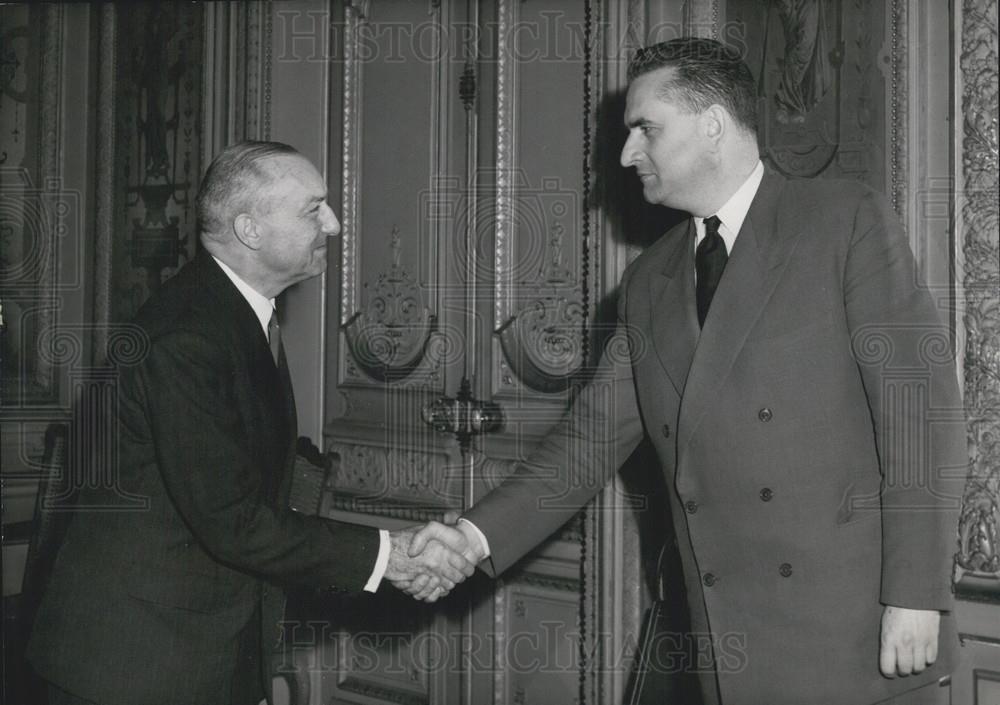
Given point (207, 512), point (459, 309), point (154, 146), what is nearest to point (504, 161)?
point (459, 309)

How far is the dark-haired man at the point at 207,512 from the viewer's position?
198cm

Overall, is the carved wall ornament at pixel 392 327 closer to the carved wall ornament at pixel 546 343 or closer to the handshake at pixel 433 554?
the carved wall ornament at pixel 546 343

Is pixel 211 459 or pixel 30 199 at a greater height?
pixel 30 199

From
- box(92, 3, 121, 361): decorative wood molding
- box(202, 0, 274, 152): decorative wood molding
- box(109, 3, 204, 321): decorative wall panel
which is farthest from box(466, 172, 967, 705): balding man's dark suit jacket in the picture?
box(92, 3, 121, 361): decorative wood molding

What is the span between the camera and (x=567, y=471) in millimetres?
2514

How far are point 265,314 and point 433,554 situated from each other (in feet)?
2.54

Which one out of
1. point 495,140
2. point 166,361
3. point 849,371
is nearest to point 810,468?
point 849,371

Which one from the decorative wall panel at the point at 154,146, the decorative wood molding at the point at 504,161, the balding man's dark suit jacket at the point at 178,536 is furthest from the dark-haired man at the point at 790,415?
the decorative wall panel at the point at 154,146

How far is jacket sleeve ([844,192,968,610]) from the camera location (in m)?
1.69

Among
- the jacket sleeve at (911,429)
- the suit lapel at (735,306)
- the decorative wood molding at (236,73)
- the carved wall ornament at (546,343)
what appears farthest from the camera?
the decorative wood molding at (236,73)

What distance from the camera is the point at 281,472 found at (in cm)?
226

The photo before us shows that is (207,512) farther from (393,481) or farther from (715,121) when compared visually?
(393,481)

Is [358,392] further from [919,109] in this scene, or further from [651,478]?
[919,109]

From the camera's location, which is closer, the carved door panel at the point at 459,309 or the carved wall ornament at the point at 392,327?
the carved door panel at the point at 459,309
